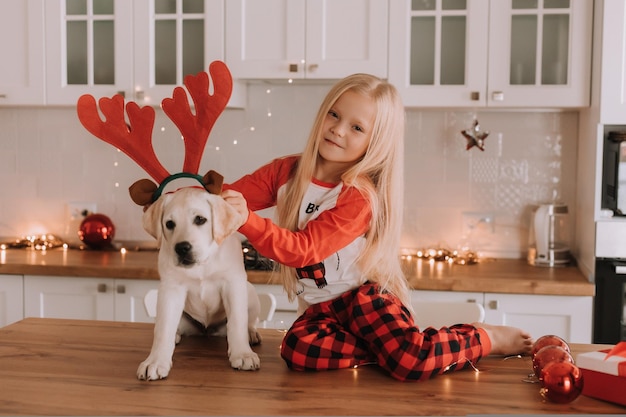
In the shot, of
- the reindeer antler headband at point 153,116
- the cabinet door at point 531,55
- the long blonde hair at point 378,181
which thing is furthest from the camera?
the cabinet door at point 531,55

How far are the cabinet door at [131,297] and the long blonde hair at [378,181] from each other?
4.21 feet

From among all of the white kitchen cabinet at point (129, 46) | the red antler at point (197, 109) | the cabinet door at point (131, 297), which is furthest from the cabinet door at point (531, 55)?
the red antler at point (197, 109)

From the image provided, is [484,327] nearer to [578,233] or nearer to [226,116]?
[578,233]

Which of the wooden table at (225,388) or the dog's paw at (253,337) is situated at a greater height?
the dog's paw at (253,337)

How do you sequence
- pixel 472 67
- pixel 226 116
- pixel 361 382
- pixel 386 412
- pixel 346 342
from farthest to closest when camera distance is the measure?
pixel 226 116
pixel 472 67
pixel 346 342
pixel 361 382
pixel 386 412

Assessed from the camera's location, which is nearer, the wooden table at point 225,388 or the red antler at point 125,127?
the wooden table at point 225,388

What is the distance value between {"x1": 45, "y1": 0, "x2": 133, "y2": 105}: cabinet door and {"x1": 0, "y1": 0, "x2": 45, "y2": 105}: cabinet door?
36 millimetres

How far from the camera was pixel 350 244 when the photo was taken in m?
1.73

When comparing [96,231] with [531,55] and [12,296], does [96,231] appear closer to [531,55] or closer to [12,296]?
[12,296]

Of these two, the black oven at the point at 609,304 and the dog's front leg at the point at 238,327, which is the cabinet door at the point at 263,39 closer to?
the black oven at the point at 609,304

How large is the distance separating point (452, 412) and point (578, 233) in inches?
78.6

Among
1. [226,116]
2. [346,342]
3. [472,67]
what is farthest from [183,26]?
[346,342]

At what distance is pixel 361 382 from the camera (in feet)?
4.86

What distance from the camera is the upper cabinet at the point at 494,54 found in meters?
2.91
